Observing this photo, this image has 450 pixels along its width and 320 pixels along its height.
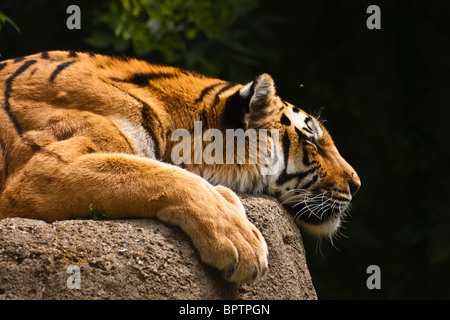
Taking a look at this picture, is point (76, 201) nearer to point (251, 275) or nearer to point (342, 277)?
point (251, 275)

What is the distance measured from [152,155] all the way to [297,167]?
0.69 meters

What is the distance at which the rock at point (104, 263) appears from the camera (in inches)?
75.1

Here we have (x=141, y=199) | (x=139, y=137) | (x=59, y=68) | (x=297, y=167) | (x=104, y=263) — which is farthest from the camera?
(x=297, y=167)

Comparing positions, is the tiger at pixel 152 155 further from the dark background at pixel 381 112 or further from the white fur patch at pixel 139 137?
the dark background at pixel 381 112

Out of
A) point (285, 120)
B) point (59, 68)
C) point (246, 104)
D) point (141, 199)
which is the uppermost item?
point (59, 68)

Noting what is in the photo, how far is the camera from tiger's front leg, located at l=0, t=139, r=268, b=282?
80.6 inches

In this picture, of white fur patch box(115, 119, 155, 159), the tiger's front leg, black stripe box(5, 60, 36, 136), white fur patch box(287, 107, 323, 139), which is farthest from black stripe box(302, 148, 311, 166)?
black stripe box(5, 60, 36, 136)

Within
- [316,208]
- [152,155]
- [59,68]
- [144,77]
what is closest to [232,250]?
[152,155]

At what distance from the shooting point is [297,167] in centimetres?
282

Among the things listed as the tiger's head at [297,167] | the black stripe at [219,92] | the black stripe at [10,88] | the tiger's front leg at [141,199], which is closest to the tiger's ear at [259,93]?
the tiger's head at [297,167]

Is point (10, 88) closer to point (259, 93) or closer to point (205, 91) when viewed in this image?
point (205, 91)

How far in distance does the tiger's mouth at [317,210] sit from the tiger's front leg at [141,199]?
55 cm

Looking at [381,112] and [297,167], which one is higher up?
[297,167]

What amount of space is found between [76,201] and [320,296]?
3.18m
